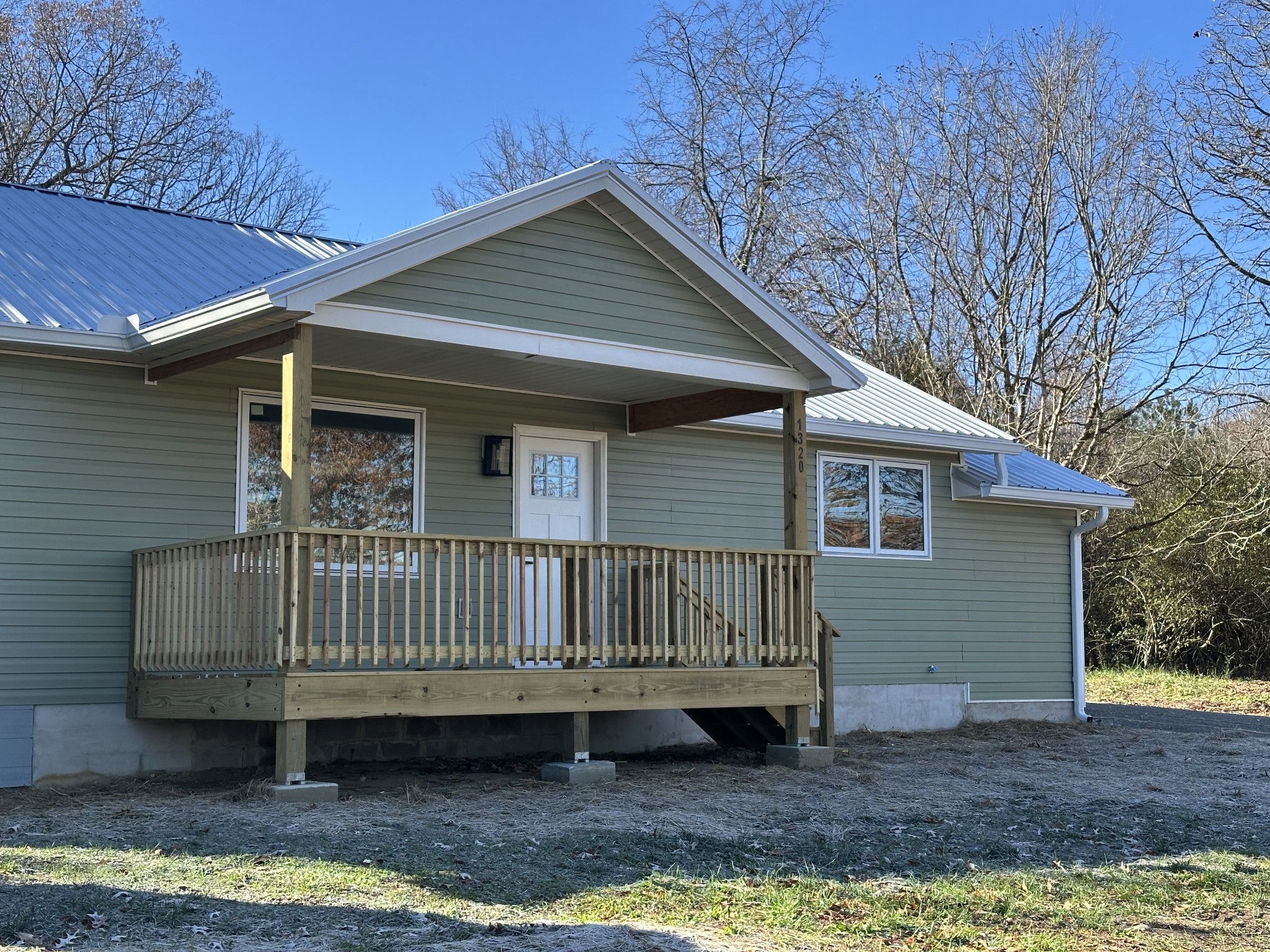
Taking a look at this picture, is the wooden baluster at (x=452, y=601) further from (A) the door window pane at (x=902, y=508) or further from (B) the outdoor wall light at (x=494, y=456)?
(A) the door window pane at (x=902, y=508)

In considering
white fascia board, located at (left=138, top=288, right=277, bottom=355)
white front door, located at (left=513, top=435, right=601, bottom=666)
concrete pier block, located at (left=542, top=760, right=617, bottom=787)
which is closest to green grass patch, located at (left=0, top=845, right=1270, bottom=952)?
concrete pier block, located at (left=542, top=760, right=617, bottom=787)

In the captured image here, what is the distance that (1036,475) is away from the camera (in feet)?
55.1

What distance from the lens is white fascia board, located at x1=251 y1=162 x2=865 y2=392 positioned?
353 inches

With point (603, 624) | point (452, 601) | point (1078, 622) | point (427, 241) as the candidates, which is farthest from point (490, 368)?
point (1078, 622)

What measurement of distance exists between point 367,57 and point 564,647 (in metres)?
34.1

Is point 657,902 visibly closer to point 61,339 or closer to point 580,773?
point 580,773

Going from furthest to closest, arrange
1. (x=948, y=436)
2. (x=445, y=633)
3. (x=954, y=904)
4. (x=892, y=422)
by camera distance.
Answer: (x=948, y=436) → (x=892, y=422) → (x=445, y=633) → (x=954, y=904)

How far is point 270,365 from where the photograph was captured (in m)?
11.1

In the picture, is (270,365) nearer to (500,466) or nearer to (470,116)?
(500,466)

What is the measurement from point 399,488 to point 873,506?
5554mm

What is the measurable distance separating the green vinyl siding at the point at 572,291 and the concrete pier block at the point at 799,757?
3.18 metres

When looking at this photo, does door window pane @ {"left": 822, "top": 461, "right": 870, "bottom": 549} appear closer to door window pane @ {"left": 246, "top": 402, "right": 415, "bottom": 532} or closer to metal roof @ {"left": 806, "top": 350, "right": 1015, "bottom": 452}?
metal roof @ {"left": 806, "top": 350, "right": 1015, "bottom": 452}

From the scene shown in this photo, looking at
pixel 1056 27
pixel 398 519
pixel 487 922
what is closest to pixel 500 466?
pixel 398 519

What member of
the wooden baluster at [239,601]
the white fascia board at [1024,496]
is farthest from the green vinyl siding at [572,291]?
the white fascia board at [1024,496]
